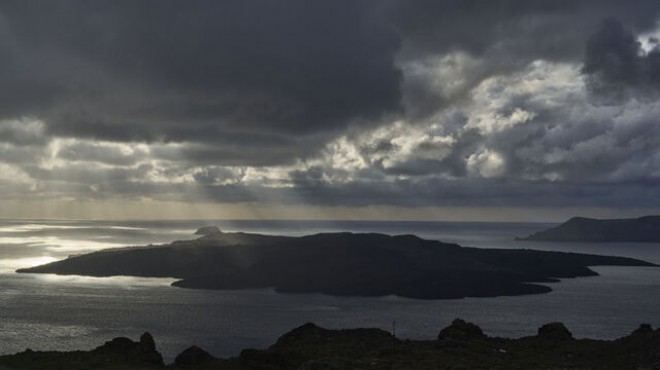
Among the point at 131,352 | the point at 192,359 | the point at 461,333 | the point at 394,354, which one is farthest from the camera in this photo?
the point at 461,333

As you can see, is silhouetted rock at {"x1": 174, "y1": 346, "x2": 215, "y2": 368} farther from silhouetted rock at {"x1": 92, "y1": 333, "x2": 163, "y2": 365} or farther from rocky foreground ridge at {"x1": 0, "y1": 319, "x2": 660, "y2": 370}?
silhouetted rock at {"x1": 92, "y1": 333, "x2": 163, "y2": 365}

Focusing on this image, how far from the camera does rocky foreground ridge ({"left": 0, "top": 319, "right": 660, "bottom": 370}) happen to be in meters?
58.7

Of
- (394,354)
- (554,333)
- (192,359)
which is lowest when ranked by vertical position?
(192,359)

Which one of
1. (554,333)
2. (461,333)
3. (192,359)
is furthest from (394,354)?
(554,333)

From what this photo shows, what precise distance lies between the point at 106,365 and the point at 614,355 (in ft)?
184

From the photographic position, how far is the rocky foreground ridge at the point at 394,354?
58.7 metres

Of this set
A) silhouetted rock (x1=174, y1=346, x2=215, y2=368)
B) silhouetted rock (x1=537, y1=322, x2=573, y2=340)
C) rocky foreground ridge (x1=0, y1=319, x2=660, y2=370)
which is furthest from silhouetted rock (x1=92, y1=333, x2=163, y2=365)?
silhouetted rock (x1=537, y1=322, x2=573, y2=340)

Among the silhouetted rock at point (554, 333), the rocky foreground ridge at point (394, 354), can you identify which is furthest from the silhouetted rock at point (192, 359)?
the silhouetted rock at point (554, 333)

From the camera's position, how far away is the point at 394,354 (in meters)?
65.8

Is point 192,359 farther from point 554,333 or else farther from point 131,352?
point 554,333

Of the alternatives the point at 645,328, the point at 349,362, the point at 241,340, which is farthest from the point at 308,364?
the point at 241,340

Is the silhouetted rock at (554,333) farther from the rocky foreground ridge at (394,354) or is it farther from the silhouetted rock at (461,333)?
the silhouetted rock at (461,333)

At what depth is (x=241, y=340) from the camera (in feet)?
591

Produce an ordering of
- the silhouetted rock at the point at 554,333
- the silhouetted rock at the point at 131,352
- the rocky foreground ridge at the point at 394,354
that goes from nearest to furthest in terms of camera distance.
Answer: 1. the rocky foreground ridge at the point at 394,354
2. the silhouetted rock at the point at 131,352
3. the silhouetted rock at the point at 554,333
